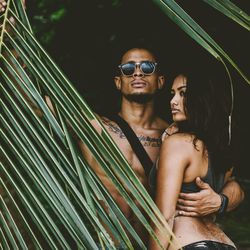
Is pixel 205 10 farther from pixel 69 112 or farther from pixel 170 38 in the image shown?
pixel 69 112

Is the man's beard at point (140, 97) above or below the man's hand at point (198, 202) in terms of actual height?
above

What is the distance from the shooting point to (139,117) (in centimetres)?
298

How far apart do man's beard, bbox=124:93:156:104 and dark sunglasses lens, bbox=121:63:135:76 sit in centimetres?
13

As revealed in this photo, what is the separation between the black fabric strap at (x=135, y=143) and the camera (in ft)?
8.71

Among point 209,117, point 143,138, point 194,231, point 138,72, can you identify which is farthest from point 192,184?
point 138,72

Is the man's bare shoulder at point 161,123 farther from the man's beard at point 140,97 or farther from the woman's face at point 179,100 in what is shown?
the woman's face at point 179,100

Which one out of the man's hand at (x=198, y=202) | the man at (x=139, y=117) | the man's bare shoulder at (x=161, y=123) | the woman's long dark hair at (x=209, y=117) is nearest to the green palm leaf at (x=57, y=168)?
the man's hand at (x=198, y=202)

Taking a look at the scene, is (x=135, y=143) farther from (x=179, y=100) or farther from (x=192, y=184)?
(x=192, y=184)

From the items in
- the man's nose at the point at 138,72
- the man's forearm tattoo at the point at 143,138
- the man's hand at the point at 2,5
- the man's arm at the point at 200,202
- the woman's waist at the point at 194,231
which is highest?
the man's nose at the point at 138,72

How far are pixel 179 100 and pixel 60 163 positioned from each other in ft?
4.83

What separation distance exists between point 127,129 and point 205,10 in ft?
4.16

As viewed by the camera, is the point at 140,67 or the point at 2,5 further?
the point at 140,67

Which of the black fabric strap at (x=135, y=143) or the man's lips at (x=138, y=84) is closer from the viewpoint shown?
the black fabric strap at (x=135, y=143)

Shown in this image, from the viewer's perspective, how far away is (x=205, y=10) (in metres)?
3.56
